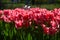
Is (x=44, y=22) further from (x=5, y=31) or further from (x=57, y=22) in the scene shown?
(x=5, y=31)

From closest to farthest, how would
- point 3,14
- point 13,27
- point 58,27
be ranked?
point 58,27
point 13,27
point 3,14

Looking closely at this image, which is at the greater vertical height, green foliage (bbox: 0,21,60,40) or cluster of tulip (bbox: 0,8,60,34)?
cluster of tulip (bbox: 0,8,60,34)

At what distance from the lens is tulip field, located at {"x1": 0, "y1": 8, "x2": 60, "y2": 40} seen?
3.72 metres

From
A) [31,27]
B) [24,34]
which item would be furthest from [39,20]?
[24,34]

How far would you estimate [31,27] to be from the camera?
12.7 feet

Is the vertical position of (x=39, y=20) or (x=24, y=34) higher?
(x=39, y=20)

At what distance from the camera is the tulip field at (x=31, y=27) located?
3723mm

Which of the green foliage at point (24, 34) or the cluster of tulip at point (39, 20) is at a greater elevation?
the cluster of tulip at point (39, 20)

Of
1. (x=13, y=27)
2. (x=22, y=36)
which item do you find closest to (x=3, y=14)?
(x=13, y=27)

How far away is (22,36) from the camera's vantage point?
12.4ft

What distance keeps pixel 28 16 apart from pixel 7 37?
0.40 metres

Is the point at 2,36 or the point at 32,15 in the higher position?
the point at 32,15

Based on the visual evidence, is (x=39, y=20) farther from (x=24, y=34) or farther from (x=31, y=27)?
(x=24, y=34)

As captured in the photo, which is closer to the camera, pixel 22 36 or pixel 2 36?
pixel 22 36
